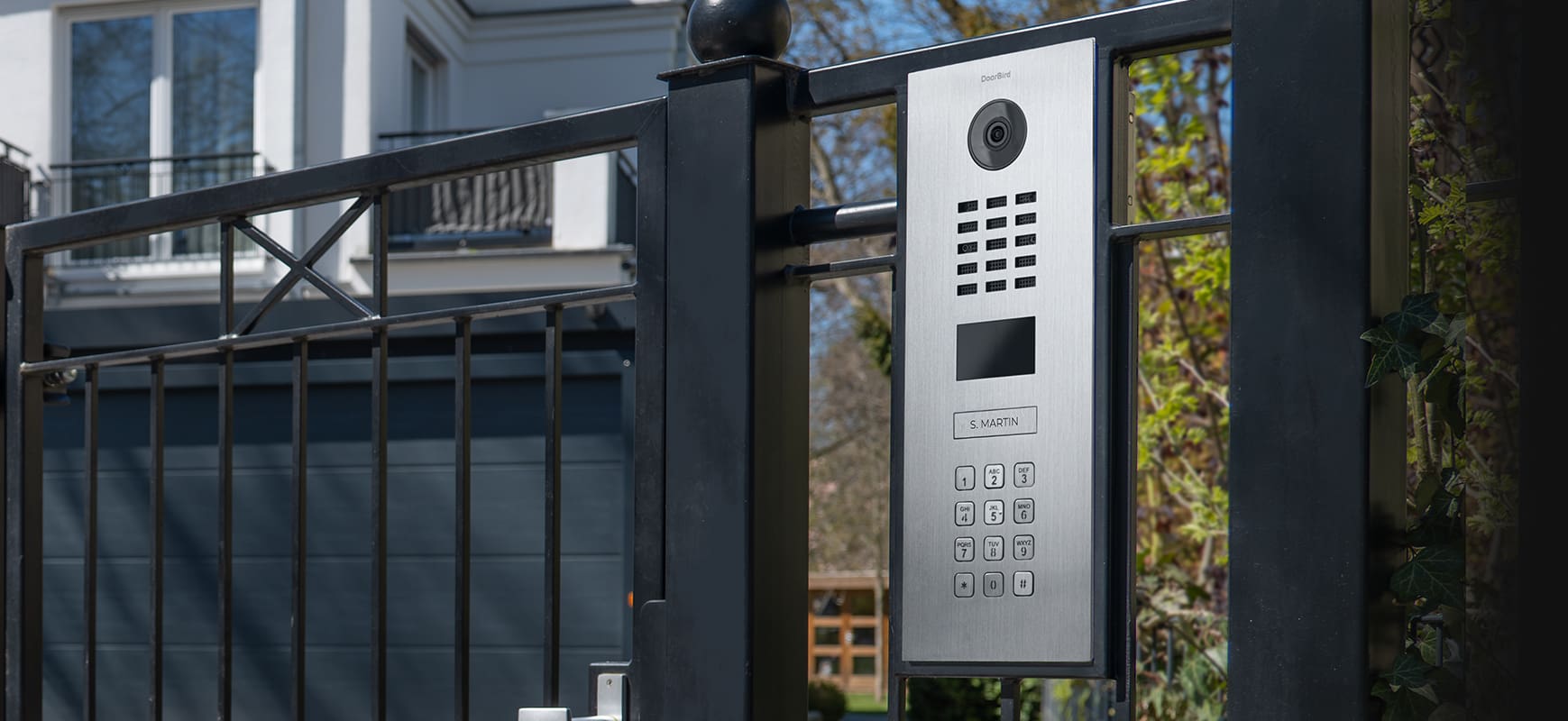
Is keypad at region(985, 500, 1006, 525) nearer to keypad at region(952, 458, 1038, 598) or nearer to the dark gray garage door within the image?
keypad at region(952, 458, 1038, 598)

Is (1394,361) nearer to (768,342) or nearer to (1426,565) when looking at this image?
(1426,565)

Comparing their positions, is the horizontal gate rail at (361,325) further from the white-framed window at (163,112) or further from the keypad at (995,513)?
the white-framed window at (163,112)

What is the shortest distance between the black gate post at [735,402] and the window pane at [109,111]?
313 inches

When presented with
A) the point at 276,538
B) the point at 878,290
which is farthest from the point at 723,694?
the point at 878,290

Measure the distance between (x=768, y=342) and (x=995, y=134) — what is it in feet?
1.11

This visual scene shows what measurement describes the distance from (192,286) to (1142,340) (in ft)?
17.9

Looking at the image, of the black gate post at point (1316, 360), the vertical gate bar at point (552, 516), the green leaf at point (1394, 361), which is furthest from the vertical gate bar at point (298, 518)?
the green leaf at point (1394, 361)

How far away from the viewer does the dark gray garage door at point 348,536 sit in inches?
297

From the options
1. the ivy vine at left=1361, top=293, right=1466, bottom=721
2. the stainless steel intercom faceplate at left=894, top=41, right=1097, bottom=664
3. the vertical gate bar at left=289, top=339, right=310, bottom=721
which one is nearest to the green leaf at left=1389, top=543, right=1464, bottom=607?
the ivy vine at left=1361, top=293, right=1466, bottom=721

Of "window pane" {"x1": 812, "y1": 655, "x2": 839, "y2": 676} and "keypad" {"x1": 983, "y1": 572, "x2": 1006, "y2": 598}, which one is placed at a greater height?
"keypad" {"x1": 983, "y1": 572, "x2": 1006, "y2": 598}

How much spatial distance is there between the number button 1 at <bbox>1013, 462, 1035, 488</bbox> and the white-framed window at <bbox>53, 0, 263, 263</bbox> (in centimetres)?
795

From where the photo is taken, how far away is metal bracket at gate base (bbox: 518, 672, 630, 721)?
1710 mm

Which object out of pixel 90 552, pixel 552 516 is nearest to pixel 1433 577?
pixel 552 516

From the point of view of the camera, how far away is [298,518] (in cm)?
201
